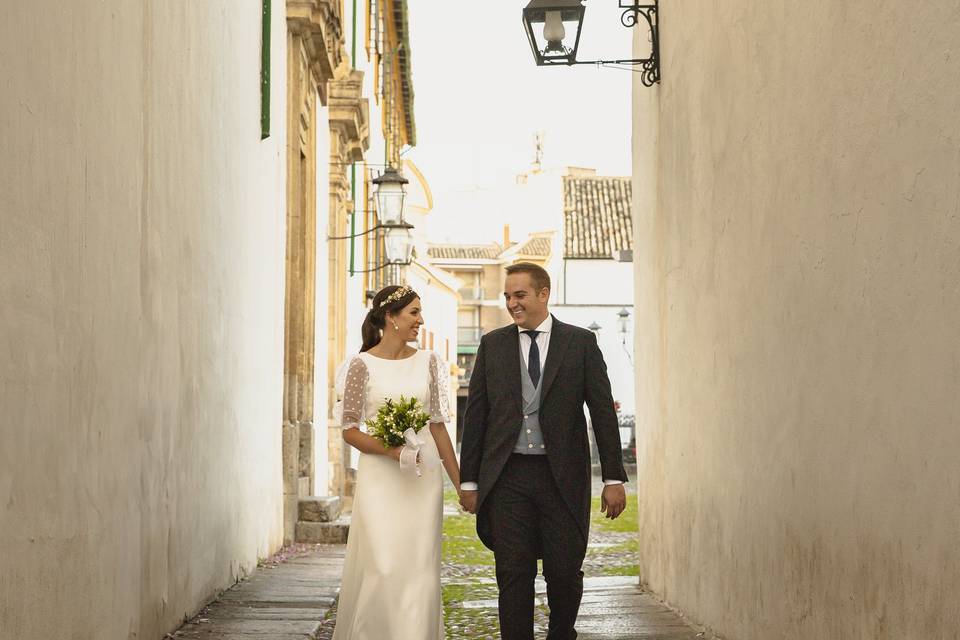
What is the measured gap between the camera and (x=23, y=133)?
4570 mm

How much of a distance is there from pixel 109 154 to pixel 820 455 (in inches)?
123

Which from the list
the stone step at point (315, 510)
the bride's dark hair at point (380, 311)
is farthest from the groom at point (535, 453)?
the stone step at point (315, 510)

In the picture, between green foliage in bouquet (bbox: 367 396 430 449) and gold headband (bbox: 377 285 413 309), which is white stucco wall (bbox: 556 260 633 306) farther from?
green foliage in bouquet (bbox: 367 396 430 449)

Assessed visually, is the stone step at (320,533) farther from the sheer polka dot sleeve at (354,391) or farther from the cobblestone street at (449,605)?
the sheer polka dot sleeve at (354,391)

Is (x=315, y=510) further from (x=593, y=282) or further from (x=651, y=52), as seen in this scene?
(x=593, y=282)

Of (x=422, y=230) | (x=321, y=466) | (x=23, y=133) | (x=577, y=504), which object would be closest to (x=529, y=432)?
(x=577, y=504)

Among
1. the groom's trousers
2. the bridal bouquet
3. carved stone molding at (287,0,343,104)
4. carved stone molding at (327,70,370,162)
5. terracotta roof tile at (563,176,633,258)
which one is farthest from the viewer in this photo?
terracotta roof tile at (563,176,633,258)

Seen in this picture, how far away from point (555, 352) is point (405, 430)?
917 millimetres

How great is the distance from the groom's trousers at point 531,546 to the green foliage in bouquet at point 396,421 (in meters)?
0.73

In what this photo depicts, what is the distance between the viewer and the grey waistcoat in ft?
20.3

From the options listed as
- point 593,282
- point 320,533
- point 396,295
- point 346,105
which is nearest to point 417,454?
point 396,295

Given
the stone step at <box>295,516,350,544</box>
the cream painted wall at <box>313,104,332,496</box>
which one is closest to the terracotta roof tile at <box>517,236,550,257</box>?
the cream painted wall at <box>313,104,332,496</box>

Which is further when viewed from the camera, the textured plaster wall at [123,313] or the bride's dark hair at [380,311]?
the bride's dark hair at [380,311]

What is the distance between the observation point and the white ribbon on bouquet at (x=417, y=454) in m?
6.78
